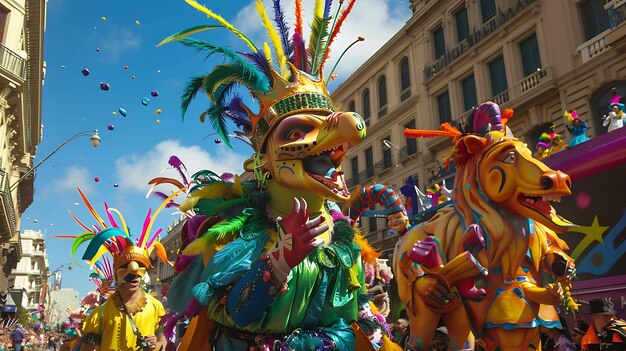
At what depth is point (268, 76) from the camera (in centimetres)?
261

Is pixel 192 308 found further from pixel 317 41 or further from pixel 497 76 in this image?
pixel 497 76

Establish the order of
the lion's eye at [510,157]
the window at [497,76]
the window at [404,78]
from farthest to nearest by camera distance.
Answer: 1. the window at [404,78]
2. the window at [497,76]
3. the lion's eye at [510,157]

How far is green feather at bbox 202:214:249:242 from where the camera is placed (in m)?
2.32

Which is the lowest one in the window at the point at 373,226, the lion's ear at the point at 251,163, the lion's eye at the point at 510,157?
the lion's ear at the point at 251,163

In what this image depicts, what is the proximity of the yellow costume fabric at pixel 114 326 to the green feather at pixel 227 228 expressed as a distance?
2613 mm

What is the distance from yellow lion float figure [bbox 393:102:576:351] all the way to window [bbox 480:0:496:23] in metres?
14.8

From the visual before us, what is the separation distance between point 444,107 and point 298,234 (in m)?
17.7

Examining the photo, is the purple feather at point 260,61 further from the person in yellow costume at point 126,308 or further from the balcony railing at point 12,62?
the balcony railing at point 12,62

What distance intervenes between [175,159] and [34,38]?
21.4 metres

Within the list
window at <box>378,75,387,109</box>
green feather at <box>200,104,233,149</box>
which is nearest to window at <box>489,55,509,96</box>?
window at <box>378,75,387,109</box>

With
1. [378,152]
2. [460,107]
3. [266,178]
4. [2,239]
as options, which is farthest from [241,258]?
[2,239]

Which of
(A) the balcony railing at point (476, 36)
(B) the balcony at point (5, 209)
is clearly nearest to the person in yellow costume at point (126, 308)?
(A) the balcony railing at point (476, 36)

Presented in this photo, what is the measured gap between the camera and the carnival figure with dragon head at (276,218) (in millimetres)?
2045

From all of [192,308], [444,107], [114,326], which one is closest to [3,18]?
[444,107]
